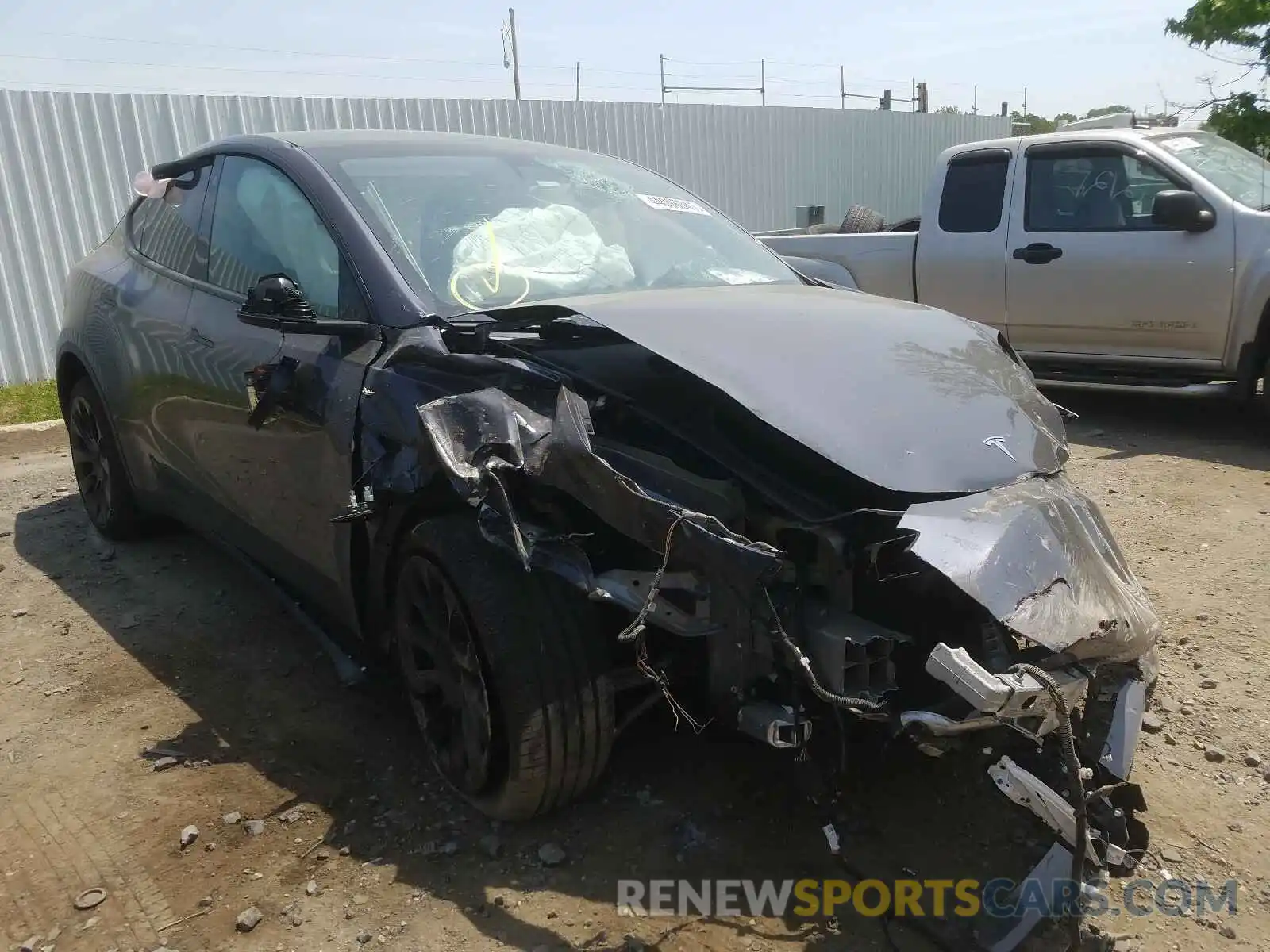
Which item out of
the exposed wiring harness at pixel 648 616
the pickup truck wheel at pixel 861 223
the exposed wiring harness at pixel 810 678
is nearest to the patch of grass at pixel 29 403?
the pickup truck wheel at pixel 861 223

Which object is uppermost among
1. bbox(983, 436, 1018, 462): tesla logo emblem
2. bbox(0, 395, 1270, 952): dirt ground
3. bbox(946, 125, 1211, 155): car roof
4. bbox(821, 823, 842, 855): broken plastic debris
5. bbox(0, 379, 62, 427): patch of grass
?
bbox(946, 125, 1211, 155): car roof

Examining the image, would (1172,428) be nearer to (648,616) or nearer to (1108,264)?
(1108,264)

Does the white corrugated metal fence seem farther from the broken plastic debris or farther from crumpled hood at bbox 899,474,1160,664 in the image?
the broken plastic debris

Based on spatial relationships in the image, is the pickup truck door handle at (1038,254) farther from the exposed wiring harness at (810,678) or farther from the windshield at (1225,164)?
the exposed wiring harness at (810,678)

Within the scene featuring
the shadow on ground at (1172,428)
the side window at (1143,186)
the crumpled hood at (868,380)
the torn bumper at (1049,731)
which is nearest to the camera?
the torn bumper at (1049,731)

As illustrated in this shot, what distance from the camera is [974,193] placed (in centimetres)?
734

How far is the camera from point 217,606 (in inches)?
168

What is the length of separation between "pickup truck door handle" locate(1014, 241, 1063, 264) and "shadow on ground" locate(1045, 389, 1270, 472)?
1106 mm

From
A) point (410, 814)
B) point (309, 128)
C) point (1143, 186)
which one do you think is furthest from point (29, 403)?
point (1143, 186)

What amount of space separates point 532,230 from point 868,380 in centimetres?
136

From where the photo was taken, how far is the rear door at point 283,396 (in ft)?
9.91

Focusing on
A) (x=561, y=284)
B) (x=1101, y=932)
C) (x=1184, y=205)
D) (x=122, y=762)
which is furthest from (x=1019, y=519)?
(x=1184, y=205)

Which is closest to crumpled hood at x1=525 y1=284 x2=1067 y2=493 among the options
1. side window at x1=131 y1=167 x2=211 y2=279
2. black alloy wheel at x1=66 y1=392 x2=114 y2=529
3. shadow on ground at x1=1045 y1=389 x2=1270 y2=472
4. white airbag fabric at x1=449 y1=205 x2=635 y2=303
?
white airbag fabric at x1=449 y1=205 x2=635 y2=303

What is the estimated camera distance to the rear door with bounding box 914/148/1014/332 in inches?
282
